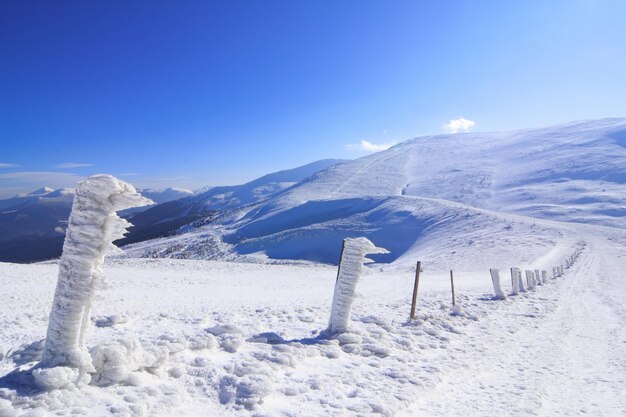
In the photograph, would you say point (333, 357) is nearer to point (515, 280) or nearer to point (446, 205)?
point (515, 280)

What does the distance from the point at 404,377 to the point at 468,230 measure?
43656 mm

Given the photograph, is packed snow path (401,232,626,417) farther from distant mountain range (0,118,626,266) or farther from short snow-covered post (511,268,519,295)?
distant mountain range (0,118,626,266)

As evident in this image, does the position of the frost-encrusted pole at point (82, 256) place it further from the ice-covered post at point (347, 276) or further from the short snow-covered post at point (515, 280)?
the short snow-covered post at point (515, 280)

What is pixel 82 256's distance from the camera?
16.8 feet

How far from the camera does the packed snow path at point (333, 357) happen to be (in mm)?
5277

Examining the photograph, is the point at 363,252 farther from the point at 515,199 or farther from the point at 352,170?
the point at 352,170

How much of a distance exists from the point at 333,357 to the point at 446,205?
189 ft

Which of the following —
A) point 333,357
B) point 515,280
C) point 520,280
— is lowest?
point 520,280

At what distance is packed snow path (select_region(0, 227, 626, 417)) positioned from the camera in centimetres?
528

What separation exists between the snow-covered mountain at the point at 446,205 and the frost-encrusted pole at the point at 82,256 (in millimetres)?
32404

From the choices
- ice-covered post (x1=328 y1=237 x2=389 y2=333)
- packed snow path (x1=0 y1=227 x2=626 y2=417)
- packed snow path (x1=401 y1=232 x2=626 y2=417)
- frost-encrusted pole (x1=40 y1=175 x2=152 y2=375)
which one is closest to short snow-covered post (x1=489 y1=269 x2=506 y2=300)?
packed snow path (x1=0 y1=227 x2=626 y2=417)

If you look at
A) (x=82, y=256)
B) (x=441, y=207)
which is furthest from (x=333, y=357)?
(x=441, y=207)

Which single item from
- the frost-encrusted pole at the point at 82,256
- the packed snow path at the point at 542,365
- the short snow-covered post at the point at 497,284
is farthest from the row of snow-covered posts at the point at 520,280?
the frost-encrusted pole at the point at 82,256

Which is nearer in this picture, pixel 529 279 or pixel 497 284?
pixel 497 284
